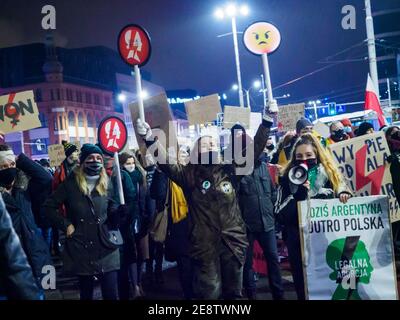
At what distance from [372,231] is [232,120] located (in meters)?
4.32

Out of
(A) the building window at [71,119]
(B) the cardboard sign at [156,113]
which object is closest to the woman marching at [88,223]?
(B) the cardboard sign at [156,113]

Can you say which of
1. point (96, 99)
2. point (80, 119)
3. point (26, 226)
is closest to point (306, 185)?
point (26, 226)

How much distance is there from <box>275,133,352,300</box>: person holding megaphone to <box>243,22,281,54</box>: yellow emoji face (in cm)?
118

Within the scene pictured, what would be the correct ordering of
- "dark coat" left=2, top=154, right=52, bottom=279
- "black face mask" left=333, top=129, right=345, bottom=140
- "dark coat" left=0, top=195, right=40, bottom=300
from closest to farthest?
"dark coat" left=0, top=195, right=40, bottom=300 < "dark coat" left=2, top=154, right=52, bottom=279 < "black face mask" left=333, top=129, right=345, bottom=140

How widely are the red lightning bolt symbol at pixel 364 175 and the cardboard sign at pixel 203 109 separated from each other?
2143mm

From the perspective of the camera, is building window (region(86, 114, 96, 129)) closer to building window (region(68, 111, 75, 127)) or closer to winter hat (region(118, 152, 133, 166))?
building window (region(68, 111, 75, 127))

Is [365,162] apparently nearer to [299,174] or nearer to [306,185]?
[306,185]

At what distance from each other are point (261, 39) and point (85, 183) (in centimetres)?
240

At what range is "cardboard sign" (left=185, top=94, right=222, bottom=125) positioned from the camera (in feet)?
24.0

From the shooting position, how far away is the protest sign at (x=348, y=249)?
15.6 feet

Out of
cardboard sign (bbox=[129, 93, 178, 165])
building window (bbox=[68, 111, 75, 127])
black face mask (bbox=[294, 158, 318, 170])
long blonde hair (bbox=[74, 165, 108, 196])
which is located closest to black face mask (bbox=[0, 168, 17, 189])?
long blonde hair (bbox=[74, 165, 108, 196])

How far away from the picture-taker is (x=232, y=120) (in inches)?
344

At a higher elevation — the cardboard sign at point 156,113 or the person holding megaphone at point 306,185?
the cardboard sign at point 156,113

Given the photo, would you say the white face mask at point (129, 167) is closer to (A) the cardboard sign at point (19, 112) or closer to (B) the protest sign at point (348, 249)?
(A) the cardboard sign at point (19, 112)
